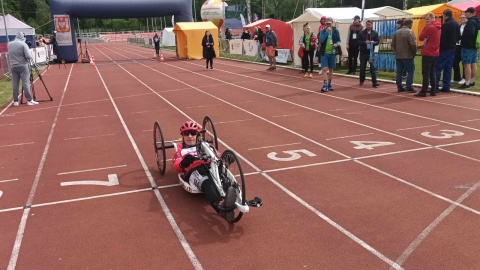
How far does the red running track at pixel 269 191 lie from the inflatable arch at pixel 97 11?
1941cm

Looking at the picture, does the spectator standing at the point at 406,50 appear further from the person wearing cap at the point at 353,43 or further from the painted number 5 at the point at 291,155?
the painted number 5 at the point at 291,155

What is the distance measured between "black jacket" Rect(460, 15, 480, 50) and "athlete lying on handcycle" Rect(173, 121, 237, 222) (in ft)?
30.4

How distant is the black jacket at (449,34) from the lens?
11.5m

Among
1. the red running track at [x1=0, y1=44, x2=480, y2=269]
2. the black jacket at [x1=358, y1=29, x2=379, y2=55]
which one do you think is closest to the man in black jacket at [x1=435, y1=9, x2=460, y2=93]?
the red running track at [x1=0, y1=44, x2=480, y2=269]

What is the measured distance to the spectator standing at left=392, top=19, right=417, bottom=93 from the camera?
12.0m

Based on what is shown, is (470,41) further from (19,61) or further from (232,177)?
(19,61)

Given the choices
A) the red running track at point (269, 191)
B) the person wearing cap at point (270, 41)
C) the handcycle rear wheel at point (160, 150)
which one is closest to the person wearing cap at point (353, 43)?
the person wearing cap at point (270, 41)

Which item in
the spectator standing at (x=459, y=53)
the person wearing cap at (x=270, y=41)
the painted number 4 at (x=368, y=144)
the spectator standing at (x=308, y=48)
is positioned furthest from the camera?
the person wearing cap at (x=270, y=41)

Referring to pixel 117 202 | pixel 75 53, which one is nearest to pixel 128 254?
pixel 117 202

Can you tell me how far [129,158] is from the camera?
7.25m

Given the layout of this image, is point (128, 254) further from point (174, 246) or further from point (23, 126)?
point (23, 126)

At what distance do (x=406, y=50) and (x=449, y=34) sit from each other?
111 centimetres

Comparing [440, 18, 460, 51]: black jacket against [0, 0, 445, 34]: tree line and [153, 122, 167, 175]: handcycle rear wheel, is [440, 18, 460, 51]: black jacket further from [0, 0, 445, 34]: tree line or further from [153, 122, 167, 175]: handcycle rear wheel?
[0, 0, 445, 34]: tree line

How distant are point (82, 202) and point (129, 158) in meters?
1.87
